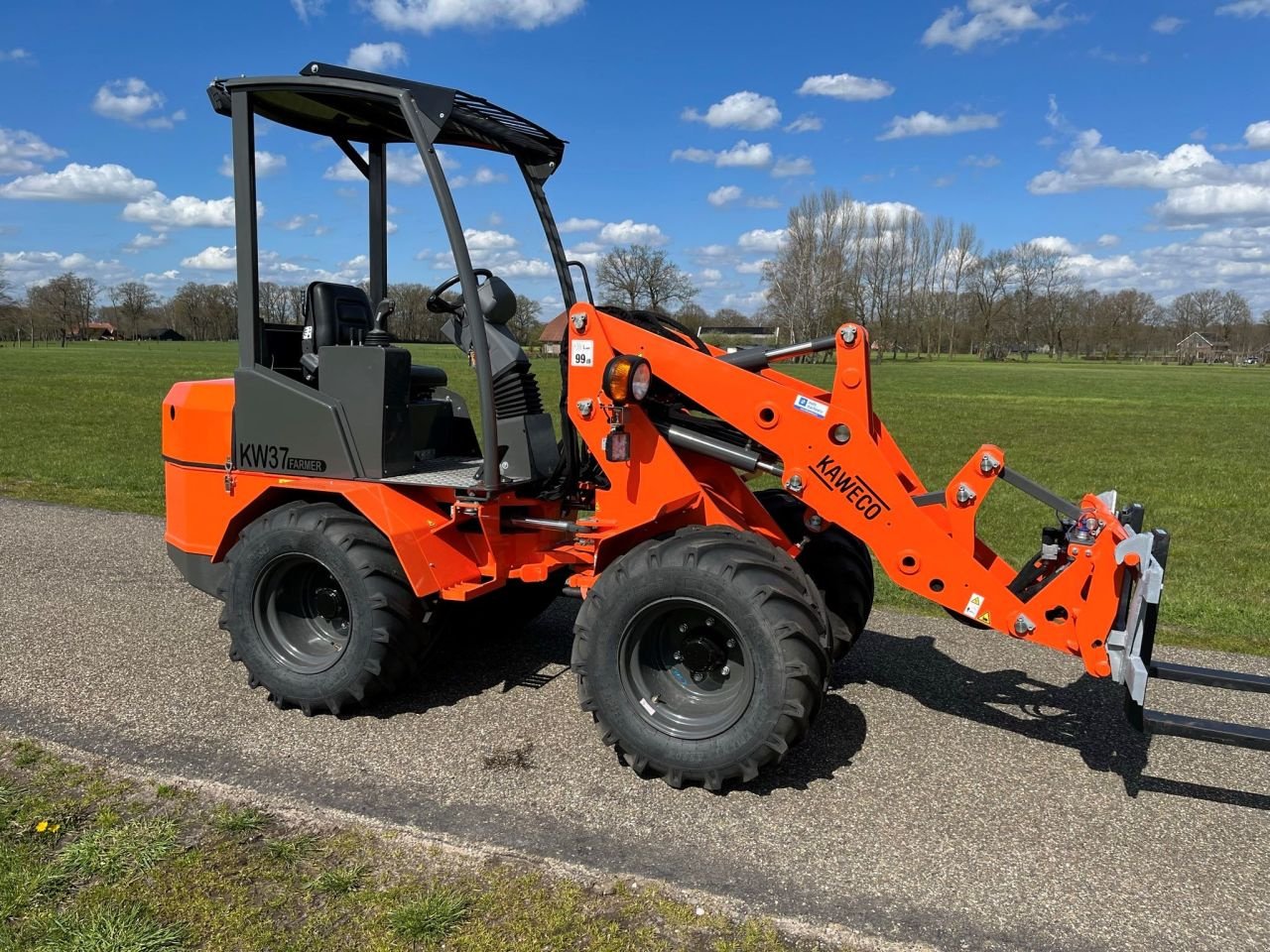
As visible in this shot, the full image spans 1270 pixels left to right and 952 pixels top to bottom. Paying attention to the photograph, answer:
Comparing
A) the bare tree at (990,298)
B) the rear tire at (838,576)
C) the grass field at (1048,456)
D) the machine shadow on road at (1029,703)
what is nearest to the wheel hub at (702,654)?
the rear tire at (838,576)

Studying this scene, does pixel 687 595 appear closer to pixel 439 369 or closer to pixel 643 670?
pixel 643 670

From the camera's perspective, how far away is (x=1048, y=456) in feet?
59.2

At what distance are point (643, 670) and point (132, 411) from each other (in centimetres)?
2203

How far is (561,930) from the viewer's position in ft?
10.5

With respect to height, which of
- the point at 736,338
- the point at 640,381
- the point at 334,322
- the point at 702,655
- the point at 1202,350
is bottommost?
the point at 702,655

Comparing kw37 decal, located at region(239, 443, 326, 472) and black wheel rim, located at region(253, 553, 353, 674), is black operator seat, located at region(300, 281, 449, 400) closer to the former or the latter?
kw37 decal, located at region(239, 443, 326, 472)

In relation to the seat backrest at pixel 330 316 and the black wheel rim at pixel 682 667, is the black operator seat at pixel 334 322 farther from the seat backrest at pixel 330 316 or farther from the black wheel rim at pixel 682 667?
the black wheel rim at pixel 682 667


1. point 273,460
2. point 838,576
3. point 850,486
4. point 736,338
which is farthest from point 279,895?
point 736,338

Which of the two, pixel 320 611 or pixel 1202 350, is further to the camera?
pixel 1202 350

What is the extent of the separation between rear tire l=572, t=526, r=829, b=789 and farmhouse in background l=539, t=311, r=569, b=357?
135 cm

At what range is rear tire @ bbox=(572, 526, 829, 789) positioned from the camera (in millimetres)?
3926

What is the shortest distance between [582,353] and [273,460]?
1.81 m

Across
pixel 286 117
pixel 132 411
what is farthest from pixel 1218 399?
pixel 286 117

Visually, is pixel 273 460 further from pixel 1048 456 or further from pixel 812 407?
pixel 1048 456
